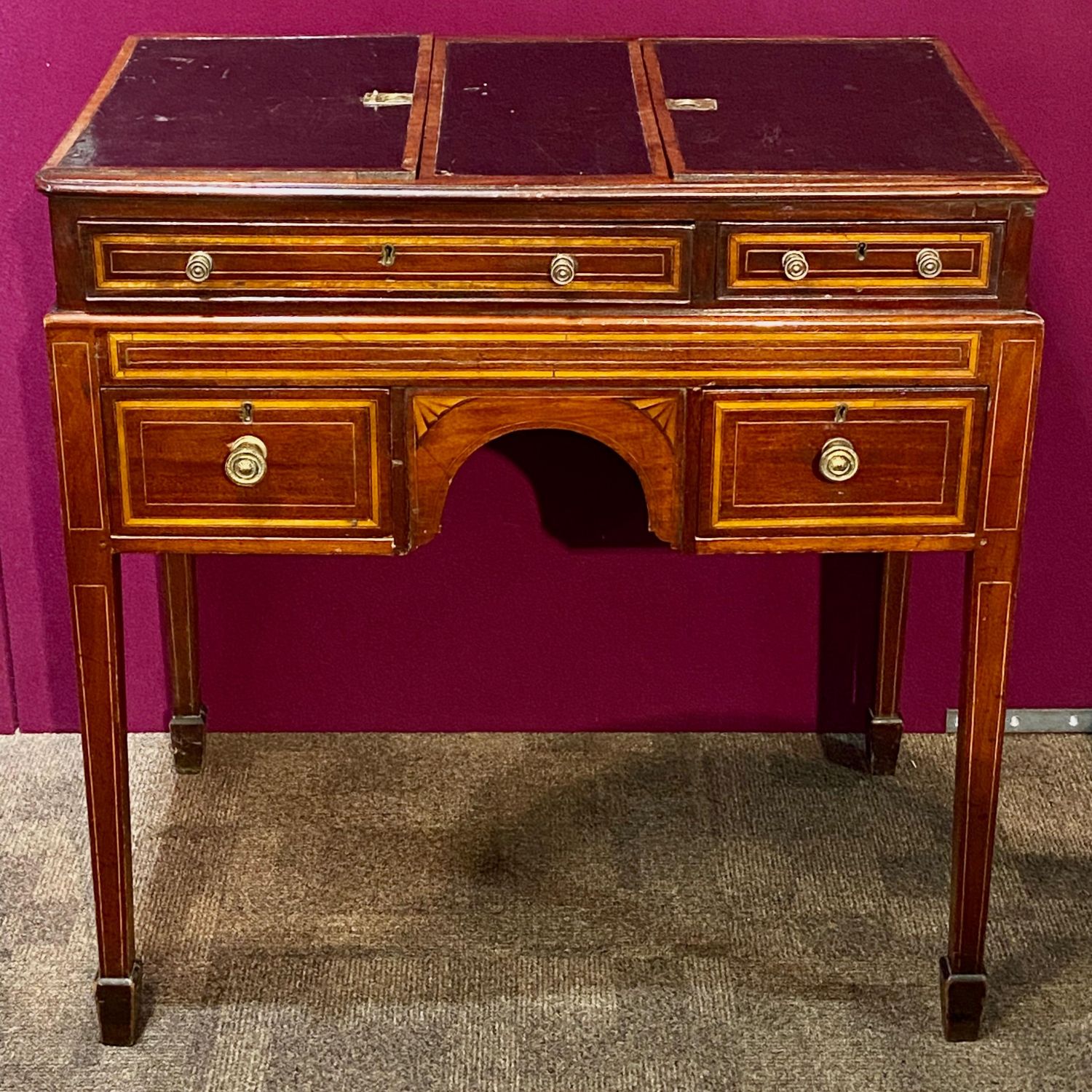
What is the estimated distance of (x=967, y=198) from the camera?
2.16 m

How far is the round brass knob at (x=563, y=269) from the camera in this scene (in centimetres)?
219


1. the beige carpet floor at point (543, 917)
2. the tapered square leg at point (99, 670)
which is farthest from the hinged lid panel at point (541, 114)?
the beige carpet floor at point (543, 917)

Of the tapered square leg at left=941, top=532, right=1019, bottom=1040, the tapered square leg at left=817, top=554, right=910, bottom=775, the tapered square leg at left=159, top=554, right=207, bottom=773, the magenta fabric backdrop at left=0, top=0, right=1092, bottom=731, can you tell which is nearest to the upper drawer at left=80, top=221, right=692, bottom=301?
the tapered square leg at left=941, top=532, right=1019, bottom=1040

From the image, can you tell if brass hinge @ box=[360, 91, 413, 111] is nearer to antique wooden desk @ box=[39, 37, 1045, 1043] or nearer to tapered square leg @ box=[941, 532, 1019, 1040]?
antique wooden desk @ box=[39, 37, 1045, 1043]

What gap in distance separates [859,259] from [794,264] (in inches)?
3.0

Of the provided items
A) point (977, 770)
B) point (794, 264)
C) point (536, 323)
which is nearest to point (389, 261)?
point (536, 323)

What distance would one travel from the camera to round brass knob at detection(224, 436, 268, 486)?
225cm

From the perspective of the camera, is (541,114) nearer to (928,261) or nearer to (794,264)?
(794,264)

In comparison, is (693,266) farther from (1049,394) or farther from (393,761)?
(393,761)

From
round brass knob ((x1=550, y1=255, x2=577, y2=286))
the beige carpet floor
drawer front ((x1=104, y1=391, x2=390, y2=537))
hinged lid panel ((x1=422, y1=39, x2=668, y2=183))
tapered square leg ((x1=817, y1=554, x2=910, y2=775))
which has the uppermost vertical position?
hinged lid panel ((x1=422, y1=39, x2=668, y2=183))

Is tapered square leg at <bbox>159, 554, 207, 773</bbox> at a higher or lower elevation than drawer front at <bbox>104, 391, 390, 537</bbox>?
lower

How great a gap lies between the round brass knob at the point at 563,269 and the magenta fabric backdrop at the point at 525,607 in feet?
2.52

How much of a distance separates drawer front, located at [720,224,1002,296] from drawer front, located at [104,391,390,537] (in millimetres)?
453

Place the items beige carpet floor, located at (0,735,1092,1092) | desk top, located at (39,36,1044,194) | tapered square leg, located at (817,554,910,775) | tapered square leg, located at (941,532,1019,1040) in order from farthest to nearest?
tapered square leg, located at (817,554,910,775) → beige carpet floor, located at (0,735,1092,1092) → tapered square leg, located at (941,532,1019,1040) → desk top, located at (39,36,1044,194)
